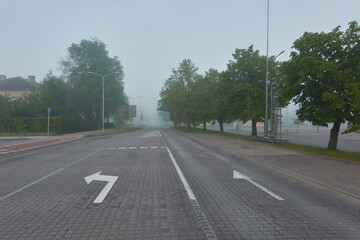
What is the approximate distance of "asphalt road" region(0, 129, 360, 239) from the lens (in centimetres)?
354

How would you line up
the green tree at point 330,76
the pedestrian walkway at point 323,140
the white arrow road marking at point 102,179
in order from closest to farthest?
the white arrow road marking at point 102,179 < the green tree at point 330,76 < the pedestrian walkway at point 323,140

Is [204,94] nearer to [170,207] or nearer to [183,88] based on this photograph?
[183,88]

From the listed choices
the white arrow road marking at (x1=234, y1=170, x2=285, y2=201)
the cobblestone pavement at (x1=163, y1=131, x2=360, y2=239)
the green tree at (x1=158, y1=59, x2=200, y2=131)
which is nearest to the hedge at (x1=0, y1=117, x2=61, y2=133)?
the green tree at (x1=158, y1=59, x2=200, y2=131)

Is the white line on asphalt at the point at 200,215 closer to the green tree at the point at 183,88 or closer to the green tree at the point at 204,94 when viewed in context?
the green tree at the point at 204,94

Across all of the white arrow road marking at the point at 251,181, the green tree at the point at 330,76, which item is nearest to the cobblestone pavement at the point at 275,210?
the white arrow road marking at the point at 251,181

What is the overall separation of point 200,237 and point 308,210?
8.85 feet

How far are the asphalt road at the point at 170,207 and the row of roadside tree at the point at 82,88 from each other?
3402 cm

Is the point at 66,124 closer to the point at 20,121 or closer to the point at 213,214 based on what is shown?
the point at 20,121

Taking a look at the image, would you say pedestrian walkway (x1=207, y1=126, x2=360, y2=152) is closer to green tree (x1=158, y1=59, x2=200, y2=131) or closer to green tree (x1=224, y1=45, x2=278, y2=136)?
green tree (x1=224, y1=45, x2=278, y2=136)

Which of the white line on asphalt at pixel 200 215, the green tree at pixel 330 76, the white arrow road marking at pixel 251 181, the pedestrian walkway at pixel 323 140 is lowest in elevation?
the pedestrian walkway at pixel 323 140

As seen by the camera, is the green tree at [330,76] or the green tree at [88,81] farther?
the green tree at [88,81]

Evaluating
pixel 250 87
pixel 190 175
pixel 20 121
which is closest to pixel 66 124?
pixel 20 121

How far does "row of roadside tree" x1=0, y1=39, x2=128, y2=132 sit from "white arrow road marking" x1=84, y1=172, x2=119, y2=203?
32986mm

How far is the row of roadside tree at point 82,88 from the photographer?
37.0 metres
